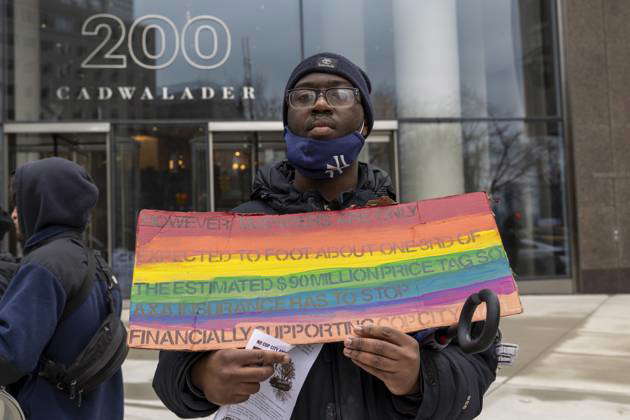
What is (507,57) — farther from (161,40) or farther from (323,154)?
(323,154)

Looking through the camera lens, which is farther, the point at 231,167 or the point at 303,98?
the point at 231,167

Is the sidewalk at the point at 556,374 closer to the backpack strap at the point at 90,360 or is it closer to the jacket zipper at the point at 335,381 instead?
the backpack strap at the point at 90,360

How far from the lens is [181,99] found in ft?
34.9

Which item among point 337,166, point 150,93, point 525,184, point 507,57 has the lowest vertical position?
point 337,166

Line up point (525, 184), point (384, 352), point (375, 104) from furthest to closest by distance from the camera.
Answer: point (525, 184) → point (375, 104) → point (384, 352)

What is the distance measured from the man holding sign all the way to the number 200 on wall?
9.68 meters

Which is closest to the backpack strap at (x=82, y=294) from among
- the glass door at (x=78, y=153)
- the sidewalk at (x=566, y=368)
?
the sidewalk at (x=566, y=368)

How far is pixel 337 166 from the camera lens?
151 cm

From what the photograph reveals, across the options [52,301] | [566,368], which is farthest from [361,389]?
[566,368]

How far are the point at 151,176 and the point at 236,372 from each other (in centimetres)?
982

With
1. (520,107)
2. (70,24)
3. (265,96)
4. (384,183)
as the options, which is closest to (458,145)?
(520,107)

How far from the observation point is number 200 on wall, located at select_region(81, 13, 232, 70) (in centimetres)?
1051

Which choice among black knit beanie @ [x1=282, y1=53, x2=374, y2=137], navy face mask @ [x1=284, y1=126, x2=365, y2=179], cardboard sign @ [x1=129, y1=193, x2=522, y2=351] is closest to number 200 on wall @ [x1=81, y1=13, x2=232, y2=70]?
black knit beanie @ [x1=282, y1=53, x2=374, y2=137]

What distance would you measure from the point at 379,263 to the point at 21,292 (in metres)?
1.43
